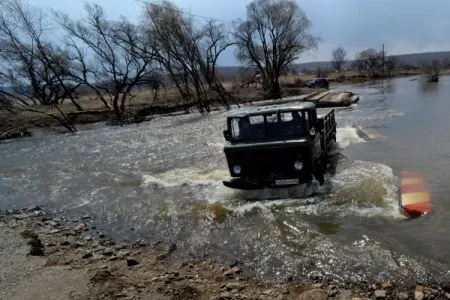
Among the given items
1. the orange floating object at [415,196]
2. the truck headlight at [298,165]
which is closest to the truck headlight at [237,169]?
the truck headlight at [298,165]

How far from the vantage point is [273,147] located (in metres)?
10.1

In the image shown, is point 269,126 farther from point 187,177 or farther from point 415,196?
point 187,177

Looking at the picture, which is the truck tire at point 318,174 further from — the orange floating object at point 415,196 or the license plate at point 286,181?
the orange floating object at point 415,196

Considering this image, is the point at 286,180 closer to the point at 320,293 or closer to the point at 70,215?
the point at 320,293

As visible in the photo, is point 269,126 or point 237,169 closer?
point 237,169

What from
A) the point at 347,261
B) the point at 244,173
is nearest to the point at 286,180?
the point at 244,173

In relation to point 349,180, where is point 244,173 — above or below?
above

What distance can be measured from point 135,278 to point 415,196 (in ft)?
20.4

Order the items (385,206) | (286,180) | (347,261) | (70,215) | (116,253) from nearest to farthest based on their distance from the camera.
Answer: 1. (347,261)
2. (116,253)
3. (385,206)
4. (286,180)
5. (70,215)

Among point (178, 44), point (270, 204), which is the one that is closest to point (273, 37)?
point (178, 44)

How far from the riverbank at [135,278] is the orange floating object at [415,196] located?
10.2ft

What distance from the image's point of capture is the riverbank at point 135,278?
5832 millimetres

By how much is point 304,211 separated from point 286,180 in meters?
1.09

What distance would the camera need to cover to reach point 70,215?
10930mm
